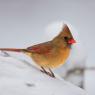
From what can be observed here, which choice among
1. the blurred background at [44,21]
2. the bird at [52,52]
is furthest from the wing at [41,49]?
the blurred background at [44,21]

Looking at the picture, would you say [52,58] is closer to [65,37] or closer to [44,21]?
[65,37]

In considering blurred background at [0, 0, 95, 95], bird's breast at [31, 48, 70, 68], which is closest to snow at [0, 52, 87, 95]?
bird's breast at [31, 48, 70, 68]

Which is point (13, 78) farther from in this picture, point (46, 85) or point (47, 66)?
point (47, 66)

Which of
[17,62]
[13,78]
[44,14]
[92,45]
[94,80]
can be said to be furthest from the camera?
[44,14]

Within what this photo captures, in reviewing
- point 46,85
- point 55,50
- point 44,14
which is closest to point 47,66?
point 55,50

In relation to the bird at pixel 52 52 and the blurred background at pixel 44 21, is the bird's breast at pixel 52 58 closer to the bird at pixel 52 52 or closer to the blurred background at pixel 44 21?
the bird at pixel 52 52

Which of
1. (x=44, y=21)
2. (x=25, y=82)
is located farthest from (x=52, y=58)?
(x=44, y=21)
